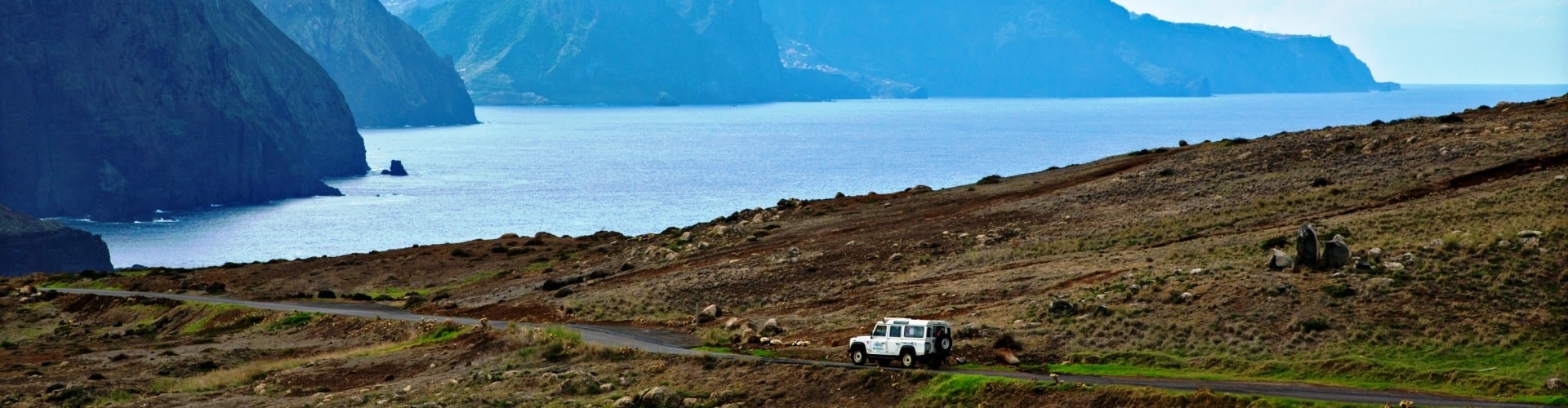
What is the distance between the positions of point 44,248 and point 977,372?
123 meters

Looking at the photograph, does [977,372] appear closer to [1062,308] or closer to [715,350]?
[1062,308]

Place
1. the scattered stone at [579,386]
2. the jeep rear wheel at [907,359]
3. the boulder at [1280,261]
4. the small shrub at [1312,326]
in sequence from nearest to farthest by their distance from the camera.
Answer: the jeep rear wheel at [907,359]
the small shrub at [1312,326]
the scattered stone at [579,386]
the boulder at [1280,261]

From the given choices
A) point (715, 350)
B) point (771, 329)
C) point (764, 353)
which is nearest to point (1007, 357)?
point (764, 353)

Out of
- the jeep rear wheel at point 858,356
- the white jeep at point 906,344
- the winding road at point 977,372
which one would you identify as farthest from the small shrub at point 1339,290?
the jeep rear wheel at point 858,356

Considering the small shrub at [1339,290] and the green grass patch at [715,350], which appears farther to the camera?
the green grass patch at [715,350]

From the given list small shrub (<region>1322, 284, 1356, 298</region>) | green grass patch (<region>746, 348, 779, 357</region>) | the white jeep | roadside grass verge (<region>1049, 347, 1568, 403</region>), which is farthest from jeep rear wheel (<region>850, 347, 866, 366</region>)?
small shrub (<region>1322, 284, 1356, 298</region>)

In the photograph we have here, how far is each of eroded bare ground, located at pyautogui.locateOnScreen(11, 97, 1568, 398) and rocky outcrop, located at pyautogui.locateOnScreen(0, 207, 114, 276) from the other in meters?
47.1

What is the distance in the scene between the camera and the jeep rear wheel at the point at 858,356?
3634 centimetres

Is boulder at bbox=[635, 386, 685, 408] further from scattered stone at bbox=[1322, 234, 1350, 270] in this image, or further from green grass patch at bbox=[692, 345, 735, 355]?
scattered stone at bbox=[1322, 234, 1350, 270]

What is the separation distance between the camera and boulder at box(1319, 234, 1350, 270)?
1657 inches

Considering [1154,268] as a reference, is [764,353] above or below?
below

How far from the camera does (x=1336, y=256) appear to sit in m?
42.1

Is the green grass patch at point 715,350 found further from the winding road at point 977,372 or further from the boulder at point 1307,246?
the boulder at point 1307,246

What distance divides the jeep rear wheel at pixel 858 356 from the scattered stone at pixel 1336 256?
15.7m
